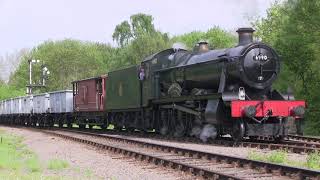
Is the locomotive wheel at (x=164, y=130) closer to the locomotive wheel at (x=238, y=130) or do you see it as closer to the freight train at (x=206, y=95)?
the freight train at (x=206, y=95)

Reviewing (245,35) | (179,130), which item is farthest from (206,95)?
(179,130)

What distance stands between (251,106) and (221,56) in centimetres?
205

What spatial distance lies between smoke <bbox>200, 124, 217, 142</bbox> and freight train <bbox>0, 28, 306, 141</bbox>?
32mm

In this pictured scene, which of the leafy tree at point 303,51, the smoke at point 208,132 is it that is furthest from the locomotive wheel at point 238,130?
the leafy tree at point 303,51

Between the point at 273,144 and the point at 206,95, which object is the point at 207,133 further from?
the point at 273,144

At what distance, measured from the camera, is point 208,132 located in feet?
54.9

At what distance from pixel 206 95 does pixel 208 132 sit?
121cm

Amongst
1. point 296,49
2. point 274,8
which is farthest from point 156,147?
point 274,8

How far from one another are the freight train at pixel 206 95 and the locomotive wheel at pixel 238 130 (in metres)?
0.03

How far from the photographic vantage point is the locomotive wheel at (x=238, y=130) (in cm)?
1544

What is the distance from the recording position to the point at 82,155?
14.7 meters

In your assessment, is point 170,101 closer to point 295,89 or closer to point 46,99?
point 295,89

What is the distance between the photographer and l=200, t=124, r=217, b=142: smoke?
1667 cm

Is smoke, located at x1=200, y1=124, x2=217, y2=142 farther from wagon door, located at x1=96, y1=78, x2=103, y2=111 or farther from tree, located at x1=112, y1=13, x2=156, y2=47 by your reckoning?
tree, located at x1=112, y1=13, x2=156, y2=47
